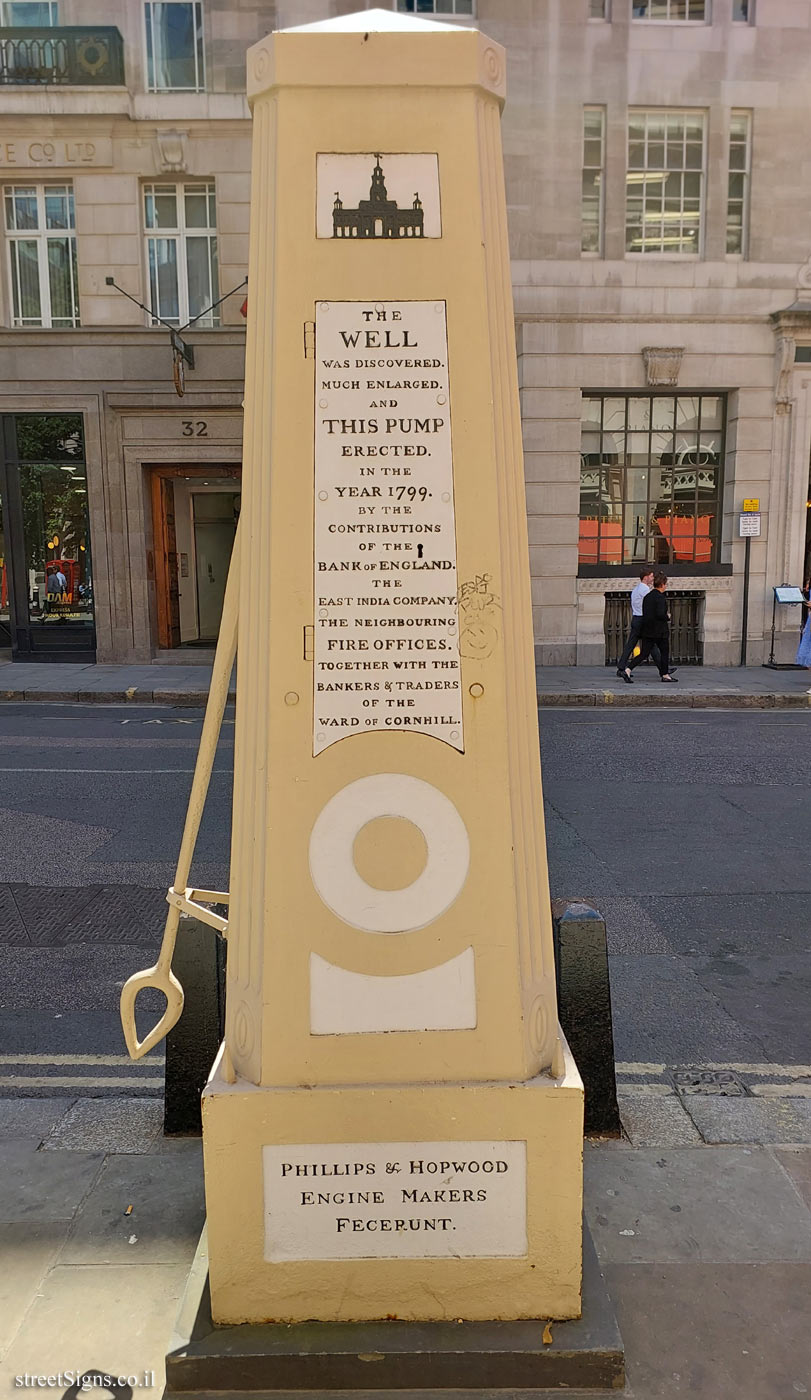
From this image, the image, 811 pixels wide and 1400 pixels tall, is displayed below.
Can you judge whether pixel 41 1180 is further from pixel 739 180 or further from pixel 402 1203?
pixel 739 180

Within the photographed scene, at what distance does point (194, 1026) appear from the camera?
3285 millimetres

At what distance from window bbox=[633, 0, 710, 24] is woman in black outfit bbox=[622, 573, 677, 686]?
9.92 m

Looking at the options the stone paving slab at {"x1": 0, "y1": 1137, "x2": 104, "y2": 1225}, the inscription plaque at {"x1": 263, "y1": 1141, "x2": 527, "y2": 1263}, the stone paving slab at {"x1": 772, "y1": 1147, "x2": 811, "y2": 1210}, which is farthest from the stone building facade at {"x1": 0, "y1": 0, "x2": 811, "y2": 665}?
the inscription plaque at {"x1": 263, "y1": 1141, "x2": 527, "y2": 1263}

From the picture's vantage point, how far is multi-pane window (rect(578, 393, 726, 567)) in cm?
1794

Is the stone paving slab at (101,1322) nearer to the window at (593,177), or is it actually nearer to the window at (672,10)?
the window at (593,177)

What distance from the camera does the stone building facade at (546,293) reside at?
55.5 feet

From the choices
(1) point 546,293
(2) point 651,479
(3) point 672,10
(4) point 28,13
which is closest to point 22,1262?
(1) point 546,293

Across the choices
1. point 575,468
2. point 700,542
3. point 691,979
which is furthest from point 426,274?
point 700,542

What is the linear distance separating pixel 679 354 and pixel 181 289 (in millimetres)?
9094

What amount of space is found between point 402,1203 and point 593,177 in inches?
736

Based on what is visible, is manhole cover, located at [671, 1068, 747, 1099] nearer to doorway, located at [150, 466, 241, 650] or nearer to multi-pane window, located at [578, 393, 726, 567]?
multi-pane window, located at [578, 393, 726, 567]

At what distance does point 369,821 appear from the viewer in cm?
222

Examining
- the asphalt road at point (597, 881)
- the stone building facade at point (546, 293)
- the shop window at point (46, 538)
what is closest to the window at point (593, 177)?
the stone building facade at point (546, 293)

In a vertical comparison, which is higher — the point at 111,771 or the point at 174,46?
the point at 174,46
